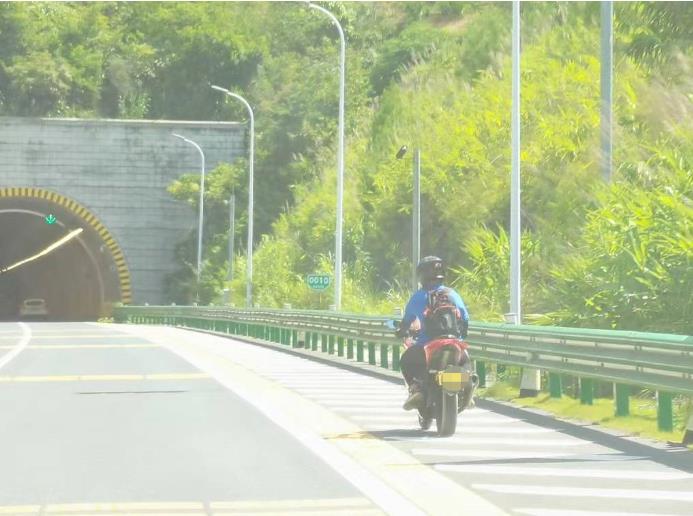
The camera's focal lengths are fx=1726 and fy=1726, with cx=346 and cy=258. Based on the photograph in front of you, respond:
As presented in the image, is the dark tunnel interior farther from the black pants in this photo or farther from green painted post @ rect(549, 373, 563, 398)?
the black pants

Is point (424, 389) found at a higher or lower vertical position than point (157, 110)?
lower

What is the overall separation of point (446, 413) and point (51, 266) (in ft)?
305

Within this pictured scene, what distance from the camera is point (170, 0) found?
103562 millimetres

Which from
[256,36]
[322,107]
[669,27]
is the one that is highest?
[256,36]

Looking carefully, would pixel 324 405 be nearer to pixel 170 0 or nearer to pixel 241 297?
pixel 241 297

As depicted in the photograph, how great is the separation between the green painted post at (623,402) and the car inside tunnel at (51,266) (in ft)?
217

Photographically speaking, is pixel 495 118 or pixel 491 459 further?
pixel 495 118

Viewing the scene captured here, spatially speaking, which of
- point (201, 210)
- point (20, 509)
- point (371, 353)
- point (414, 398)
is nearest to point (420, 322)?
point (414, 398)

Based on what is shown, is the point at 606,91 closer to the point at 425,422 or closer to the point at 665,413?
the point at 665,413

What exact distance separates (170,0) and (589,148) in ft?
224

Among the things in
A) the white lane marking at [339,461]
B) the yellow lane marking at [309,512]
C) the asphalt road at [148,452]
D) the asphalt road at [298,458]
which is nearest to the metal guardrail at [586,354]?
the asphalt road at [298,458]

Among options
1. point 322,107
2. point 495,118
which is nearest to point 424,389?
point 495,118

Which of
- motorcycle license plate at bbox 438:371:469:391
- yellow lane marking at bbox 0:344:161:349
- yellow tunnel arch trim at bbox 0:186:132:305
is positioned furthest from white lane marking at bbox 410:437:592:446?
yellow tunnel arch trim at bbox 0:186:132:305

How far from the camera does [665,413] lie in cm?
1545
